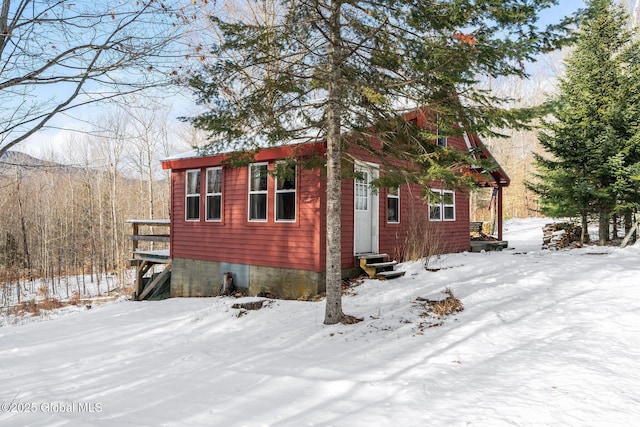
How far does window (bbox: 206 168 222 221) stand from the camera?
37.8 feet

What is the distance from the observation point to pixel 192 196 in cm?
1230

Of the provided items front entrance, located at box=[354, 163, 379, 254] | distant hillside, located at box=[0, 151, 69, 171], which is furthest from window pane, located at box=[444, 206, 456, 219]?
distant hillside, located at box=[0, 151, 69, 171]

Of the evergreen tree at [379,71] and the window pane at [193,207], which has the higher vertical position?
the evergreen tree at [379,71]

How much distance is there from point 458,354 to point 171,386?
11.5 feet

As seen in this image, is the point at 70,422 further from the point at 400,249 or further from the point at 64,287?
the point at 64,287

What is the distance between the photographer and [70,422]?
347 centimetres

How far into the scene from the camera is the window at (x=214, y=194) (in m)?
11.5

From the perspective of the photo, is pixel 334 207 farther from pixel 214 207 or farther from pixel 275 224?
pixel 214 207

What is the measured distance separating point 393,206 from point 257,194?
4044 mm

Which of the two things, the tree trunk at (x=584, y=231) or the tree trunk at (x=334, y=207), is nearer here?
the tree trunk at (x=334, y=207)

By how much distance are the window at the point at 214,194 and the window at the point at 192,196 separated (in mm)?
553

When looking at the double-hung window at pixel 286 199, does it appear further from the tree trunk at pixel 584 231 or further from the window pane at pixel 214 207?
the tree trunk at pixel 584 231

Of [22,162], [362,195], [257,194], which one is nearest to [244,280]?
[257,194]

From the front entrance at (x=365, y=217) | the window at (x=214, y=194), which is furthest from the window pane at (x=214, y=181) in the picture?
the front entrance at (x=365, y=217)
